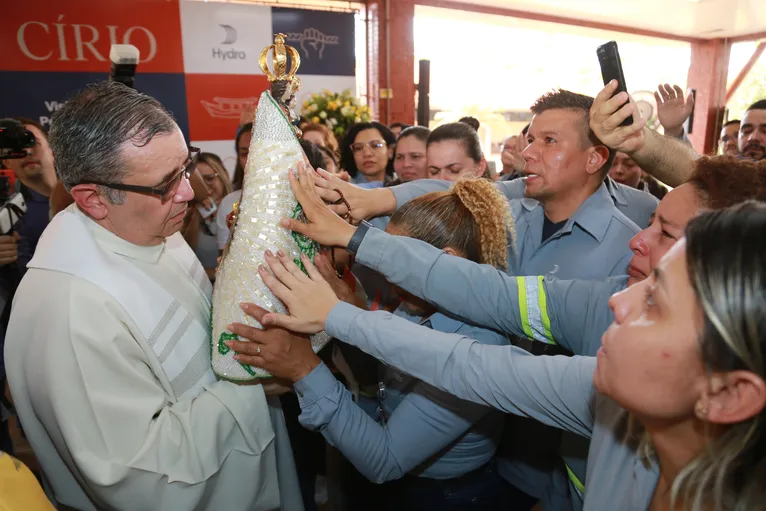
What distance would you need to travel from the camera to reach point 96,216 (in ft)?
4.19

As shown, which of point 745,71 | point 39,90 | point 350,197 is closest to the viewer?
point 350,197

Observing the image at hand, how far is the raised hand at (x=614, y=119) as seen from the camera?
1.66 meters

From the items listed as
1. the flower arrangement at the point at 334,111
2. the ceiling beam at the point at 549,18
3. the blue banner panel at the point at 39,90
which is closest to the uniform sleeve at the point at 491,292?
the blue banner panel at the point at 39,90

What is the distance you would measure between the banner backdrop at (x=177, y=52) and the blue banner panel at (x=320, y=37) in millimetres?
14

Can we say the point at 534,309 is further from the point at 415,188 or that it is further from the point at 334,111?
the point at 334,111

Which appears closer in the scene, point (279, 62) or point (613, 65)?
point (279, 62)

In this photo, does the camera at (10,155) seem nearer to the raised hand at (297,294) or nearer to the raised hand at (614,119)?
the raised hand at (297,294)

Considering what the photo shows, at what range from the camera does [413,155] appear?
392 centimetres

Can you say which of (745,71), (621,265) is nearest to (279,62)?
(621,265)

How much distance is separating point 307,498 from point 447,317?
1.38 meters

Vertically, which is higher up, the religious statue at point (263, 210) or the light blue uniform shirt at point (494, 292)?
the religious statue at point (263, 210)

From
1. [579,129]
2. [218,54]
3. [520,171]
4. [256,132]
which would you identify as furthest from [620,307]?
[218,54]

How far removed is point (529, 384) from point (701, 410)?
38cm

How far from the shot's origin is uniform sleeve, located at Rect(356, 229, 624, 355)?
1.38 meters
